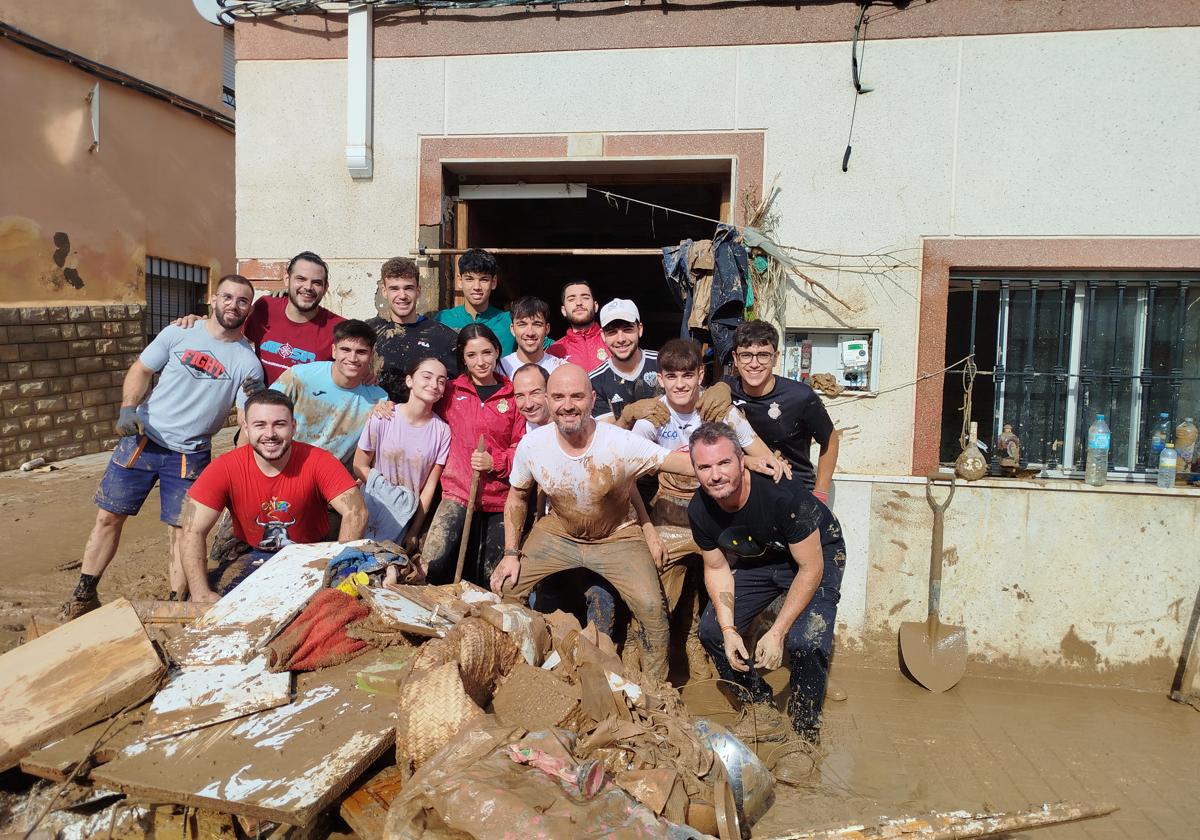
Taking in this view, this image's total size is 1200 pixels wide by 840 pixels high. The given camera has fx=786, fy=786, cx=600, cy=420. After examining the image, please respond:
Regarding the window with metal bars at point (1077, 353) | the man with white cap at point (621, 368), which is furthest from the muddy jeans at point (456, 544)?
the window with metal bars at point (1077, 353)

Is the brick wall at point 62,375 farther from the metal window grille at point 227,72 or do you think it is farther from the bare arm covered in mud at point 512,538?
the bare arm covered in mud at point 512,538

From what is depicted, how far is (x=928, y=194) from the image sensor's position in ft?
16.8

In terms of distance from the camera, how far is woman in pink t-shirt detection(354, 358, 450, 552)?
442 centimetres

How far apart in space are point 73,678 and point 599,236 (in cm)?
767

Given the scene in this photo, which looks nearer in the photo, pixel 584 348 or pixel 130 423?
pixel 130 423

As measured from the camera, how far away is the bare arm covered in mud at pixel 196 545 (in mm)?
3844

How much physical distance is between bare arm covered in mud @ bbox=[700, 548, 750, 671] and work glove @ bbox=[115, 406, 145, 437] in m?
3.21

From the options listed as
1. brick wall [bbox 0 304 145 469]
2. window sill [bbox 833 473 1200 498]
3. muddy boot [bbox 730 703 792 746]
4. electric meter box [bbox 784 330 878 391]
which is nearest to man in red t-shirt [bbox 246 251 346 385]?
electric meter box [bbox 784 330 878 391]

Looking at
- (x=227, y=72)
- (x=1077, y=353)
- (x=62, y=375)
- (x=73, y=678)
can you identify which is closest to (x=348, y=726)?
(x=73, y=678)

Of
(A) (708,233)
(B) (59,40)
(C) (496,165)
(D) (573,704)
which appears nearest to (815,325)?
(C) (496,165)

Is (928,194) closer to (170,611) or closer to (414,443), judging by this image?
(414,443)

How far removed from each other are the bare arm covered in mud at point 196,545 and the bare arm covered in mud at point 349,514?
57 centimetres

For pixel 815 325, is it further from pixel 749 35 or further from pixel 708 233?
pixel 708 233

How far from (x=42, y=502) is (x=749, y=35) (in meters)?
7.55
